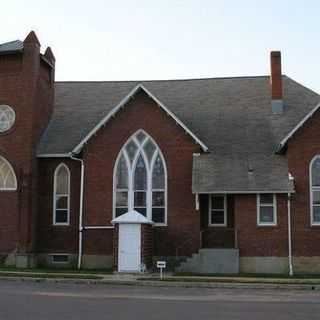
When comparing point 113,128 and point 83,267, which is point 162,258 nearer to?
point 83,267

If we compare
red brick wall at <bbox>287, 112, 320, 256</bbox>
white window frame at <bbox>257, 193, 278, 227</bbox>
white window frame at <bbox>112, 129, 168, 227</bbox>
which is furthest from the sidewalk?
white window frame at <bbox>112, 129, 168, 227</bbox>

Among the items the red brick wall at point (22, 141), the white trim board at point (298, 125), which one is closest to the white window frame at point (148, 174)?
the red brick wall at point (22, 141)

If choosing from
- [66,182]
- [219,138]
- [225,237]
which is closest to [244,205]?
[225,237]

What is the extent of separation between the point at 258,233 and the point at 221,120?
24.3ft

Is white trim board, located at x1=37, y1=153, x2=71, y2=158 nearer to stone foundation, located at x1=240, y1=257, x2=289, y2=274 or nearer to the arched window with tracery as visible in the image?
stone foundation, located at x1=240, y1=257, x2=289, y2=274

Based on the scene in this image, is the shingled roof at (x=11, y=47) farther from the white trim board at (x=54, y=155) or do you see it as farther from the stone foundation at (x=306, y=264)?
the stone foundation at (x=306, y=264)

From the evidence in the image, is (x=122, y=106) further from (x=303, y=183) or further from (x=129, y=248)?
(x=303, y=183)

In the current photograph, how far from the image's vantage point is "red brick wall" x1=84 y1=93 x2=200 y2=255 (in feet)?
104

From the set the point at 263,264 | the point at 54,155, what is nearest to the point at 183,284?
the point at 263,264

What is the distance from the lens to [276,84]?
35.9 metres

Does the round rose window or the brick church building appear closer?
the brick church building

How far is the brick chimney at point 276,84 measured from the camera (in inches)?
1401

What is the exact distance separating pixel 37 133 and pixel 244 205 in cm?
1176

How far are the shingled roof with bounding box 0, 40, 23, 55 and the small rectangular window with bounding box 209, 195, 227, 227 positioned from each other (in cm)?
1282
